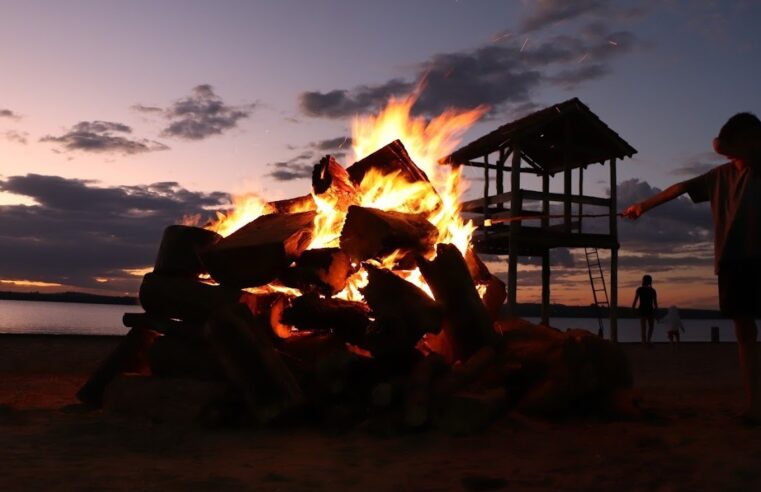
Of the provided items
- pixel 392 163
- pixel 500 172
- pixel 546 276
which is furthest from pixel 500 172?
pixel 392 163

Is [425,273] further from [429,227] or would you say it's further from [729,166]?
[729,166]

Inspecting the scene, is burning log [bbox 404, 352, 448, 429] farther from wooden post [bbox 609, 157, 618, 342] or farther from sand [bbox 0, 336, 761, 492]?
wooden post [bbox 609, 157, 618, 342]

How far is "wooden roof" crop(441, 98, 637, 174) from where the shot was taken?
16.0m

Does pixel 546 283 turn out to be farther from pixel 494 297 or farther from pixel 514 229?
pixel 494 297

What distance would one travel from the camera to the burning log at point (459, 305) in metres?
5.82

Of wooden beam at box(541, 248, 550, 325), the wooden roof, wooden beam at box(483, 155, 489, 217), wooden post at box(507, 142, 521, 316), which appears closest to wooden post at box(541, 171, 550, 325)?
wooden beam at box(541, 248, 550, 325)

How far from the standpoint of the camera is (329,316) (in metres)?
5.73

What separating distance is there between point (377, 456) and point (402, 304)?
5.15 ft

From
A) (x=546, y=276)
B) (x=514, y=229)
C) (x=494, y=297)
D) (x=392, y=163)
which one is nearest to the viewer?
(x=494, y=297)

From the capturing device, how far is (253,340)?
5254 mm

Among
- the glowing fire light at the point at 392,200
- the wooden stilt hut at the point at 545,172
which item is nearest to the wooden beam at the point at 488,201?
the wooden stilt hut at the point at 545,172

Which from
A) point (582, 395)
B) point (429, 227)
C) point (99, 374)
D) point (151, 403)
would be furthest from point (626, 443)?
point (99, 374)

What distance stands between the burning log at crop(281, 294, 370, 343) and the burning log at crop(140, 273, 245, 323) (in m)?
0.61

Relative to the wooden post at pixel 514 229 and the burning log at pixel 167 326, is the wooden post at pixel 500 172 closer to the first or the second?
the wooden post at pixel 514 229
